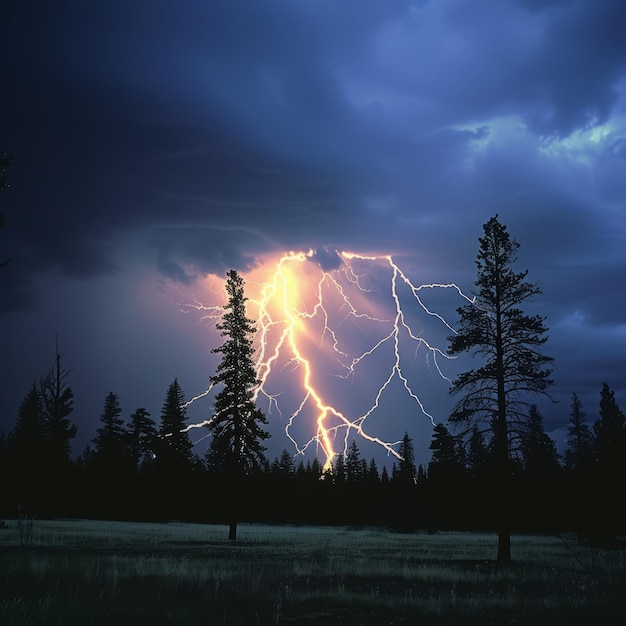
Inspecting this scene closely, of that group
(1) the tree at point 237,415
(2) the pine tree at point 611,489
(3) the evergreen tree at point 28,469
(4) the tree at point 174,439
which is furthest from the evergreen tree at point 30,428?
(2) the pine tree at point 611,489

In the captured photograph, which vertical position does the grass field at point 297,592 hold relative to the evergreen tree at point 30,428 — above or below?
below

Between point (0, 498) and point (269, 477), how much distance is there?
148ft

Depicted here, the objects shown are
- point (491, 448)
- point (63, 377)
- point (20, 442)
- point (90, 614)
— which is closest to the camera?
point (90, 614)

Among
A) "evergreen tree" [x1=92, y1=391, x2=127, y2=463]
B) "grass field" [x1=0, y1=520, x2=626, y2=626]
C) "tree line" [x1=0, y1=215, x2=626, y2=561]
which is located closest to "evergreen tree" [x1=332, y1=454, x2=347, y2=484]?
"tree line" [x1=0, y1=215, x2=626, y2=561]

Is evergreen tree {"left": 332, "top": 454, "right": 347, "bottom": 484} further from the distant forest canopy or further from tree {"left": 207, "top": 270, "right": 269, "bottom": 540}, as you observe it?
tree {"left": 207, "top": 270, "right": 269, "bottom": 540}

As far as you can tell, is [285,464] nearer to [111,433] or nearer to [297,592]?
[111,433]

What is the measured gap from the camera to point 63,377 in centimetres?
4709

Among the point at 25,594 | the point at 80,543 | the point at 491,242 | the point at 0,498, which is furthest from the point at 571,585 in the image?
the point at 0,498

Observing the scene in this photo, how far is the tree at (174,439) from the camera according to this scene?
69.6m

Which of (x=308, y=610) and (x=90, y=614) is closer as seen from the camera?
(x=90, y=614)

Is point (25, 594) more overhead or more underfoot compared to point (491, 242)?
more underfoot

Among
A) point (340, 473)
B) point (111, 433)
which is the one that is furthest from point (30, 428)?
point (340, 473)

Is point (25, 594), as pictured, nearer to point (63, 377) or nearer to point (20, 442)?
point (63, 377)

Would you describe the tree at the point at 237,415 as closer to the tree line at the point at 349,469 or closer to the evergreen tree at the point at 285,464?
the tree line at the point at 349,469
